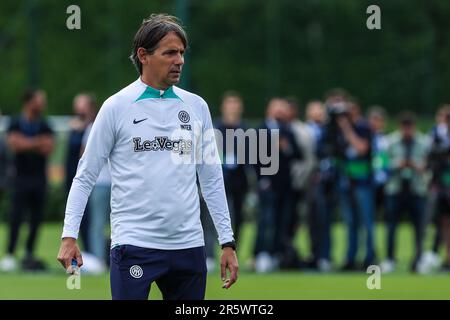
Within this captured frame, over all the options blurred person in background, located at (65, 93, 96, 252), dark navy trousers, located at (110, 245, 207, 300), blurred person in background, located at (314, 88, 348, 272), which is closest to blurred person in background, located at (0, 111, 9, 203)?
blurred person in background, located at (65, 93, 96, 252)

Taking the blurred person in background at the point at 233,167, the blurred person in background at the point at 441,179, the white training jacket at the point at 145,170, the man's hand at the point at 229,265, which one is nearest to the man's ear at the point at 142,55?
the white training jacket at the point at 145,170

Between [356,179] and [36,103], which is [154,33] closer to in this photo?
[36,103]

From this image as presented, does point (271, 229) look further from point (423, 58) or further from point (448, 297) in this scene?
point (423, 58)

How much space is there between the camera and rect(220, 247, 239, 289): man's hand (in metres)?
6.42

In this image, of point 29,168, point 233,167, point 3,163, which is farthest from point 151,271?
point 3,163

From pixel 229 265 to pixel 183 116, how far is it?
82cm

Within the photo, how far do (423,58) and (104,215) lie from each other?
13.9m

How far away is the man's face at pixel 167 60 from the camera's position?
6363mm

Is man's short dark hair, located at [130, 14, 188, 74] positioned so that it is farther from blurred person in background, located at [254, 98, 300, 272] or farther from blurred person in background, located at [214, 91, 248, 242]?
blurred person in background, located at [254, 98, 300, 272]

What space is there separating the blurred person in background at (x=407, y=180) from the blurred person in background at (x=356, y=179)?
55cm

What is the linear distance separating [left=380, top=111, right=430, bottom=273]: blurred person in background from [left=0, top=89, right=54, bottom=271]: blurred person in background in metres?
4.65

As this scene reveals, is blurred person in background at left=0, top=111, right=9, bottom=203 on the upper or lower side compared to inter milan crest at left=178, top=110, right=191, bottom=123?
lower
